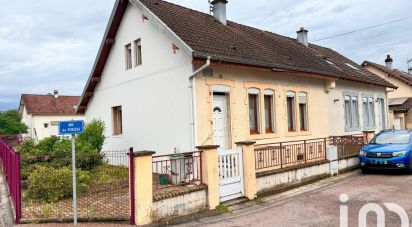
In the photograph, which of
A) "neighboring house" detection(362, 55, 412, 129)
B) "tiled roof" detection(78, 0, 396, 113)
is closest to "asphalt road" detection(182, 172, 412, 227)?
"tiled roof" detection(78, 0, 396, 113)

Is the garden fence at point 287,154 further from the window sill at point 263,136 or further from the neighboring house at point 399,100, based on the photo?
the neighboring house at point 399,100

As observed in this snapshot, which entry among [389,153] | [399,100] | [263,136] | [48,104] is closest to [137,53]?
[263,136]

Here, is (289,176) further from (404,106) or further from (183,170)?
(404,106)

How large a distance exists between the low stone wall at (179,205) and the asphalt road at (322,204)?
0.42 metres

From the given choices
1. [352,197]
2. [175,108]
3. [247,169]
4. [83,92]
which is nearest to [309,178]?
[352,197]

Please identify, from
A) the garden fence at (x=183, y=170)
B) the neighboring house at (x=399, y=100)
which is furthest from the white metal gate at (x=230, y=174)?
the neighboring house at (x=399, y=100)

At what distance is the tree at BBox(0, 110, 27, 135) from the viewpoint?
4483cm

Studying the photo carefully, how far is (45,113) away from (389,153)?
38425mm

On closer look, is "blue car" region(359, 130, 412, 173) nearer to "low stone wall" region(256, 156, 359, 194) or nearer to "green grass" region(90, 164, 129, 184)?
"low stone wall" region(256, 156, 359, 194)

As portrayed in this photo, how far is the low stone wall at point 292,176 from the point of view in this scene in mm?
9966

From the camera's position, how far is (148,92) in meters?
13.2

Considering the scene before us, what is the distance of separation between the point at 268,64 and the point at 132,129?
5.81 m

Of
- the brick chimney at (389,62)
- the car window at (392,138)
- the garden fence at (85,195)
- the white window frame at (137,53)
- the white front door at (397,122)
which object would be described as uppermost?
the brick chimney at (389,62)

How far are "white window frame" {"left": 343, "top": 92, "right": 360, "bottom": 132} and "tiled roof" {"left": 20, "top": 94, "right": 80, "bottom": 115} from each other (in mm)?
33297
